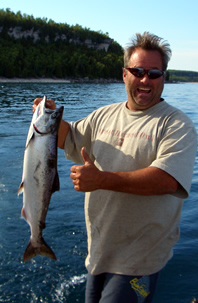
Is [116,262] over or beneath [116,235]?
beneath

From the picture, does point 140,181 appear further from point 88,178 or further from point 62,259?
point 62,259

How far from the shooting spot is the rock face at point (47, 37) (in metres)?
138

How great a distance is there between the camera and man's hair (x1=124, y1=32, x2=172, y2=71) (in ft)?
9.59

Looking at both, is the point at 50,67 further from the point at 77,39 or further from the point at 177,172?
the point at 177,172

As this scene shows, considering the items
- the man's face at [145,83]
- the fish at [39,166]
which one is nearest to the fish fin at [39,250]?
the fish at [39,166]

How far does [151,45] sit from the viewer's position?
9.59ft

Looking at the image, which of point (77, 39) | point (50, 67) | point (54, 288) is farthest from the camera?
point (77, 39)

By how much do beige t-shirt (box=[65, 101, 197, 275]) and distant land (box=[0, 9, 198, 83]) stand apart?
103 meters

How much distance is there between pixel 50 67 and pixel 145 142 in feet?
391

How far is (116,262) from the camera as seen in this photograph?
2.85 metres

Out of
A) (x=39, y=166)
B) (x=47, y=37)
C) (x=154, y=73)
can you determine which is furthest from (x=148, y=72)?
(x=47, y=37)

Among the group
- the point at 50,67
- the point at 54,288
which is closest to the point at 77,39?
the point at 50,67

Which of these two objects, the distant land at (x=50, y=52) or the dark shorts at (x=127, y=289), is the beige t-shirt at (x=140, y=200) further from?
the distant land at (x=50, y=52)

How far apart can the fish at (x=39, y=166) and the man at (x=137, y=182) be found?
15.6 inches
